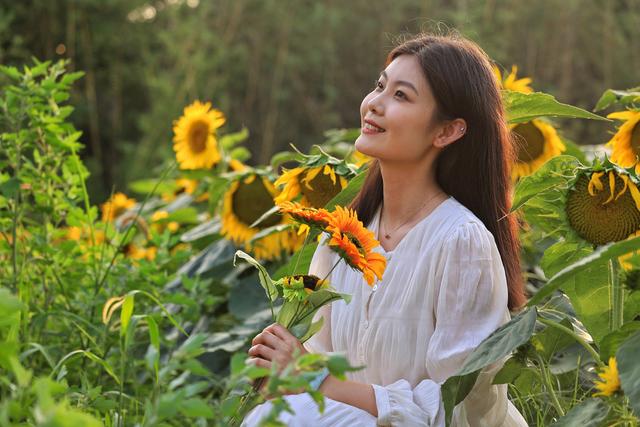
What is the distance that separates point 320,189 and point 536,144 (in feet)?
2.14

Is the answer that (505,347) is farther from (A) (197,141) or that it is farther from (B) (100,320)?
(A) (197,141)

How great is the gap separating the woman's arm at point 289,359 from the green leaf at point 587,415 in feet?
0.89

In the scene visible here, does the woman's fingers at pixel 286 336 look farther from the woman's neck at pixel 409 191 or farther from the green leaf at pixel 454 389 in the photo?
the woman's neck at pixel 409 191

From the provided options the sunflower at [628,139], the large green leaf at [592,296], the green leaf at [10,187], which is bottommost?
the large green leaf at [592,296]

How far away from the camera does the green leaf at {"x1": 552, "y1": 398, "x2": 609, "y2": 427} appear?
1390 mm

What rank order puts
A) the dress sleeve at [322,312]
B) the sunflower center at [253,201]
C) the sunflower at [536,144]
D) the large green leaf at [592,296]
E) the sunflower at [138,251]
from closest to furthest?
the large green leaf at [592,296]
the dress sleeve at [322,312]
the sunflower at [536,144]
the sunflower center at [253,201]
the sunflower at [138,251]

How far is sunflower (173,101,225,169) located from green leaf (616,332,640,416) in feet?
5.99

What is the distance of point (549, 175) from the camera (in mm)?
1615

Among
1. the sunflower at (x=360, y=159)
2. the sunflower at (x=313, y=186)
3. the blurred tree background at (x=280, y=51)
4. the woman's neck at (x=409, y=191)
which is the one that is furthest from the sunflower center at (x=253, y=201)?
the blurred tree background at (x=280, y=51)

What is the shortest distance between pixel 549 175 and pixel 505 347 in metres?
0.32

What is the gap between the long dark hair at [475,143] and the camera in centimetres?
176

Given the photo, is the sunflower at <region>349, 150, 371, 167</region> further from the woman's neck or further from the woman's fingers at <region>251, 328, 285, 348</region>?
the woman's fingers at <region>251, 328, 285, 348</region>

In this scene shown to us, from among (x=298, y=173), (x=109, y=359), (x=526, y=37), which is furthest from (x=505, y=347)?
(x=526, y=37)

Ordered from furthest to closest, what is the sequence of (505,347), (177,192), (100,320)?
(177,192), (100,320), (505,347)
